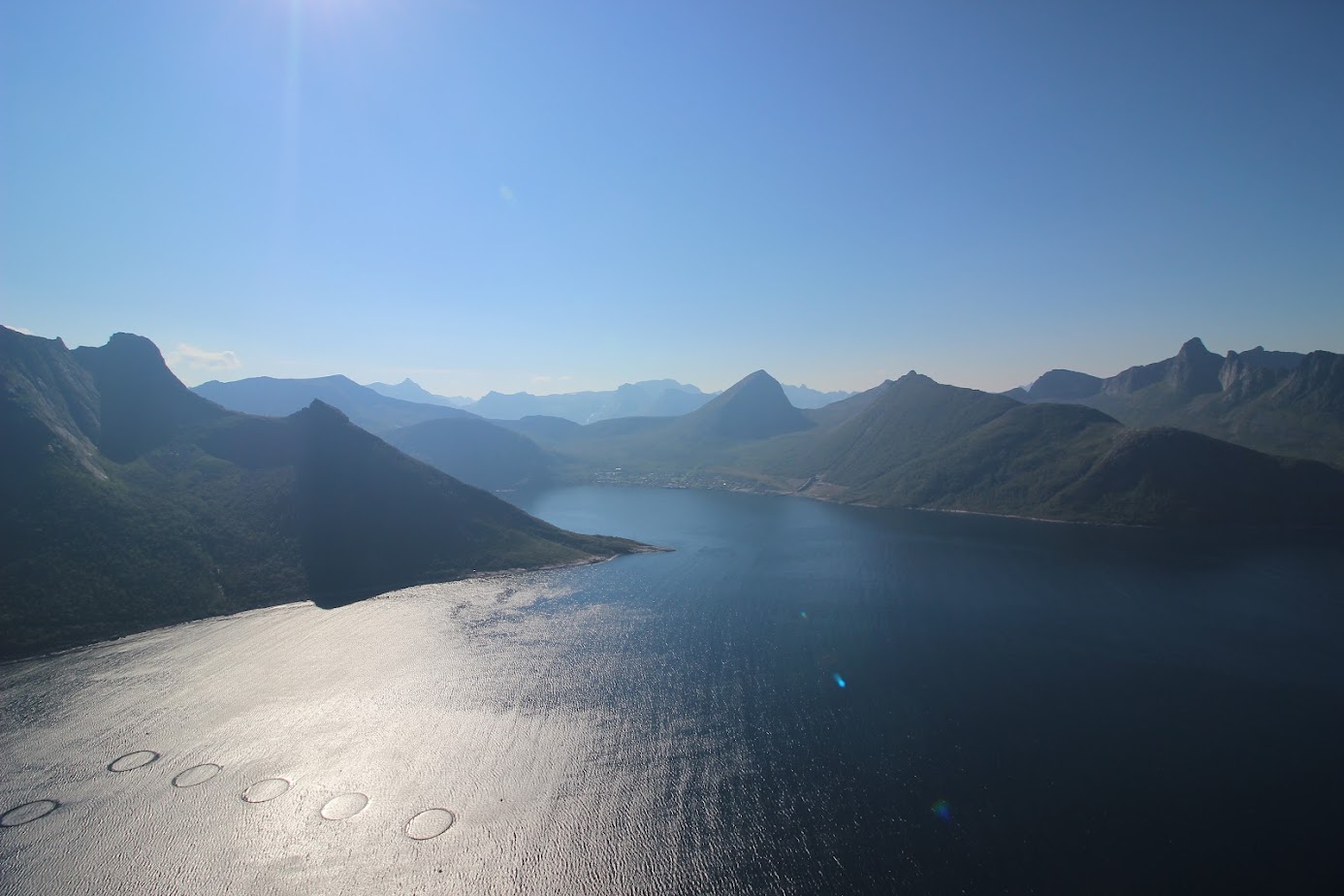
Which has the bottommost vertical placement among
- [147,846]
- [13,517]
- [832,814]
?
[147,846]

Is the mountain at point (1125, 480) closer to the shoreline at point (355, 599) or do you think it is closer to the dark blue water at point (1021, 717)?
the dark blue water at point (1021, 717)

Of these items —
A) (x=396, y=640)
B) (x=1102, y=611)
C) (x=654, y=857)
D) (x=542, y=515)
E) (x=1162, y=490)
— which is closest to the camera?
(x=654, y=857)

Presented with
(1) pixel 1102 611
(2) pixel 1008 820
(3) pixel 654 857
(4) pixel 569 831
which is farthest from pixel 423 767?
(1) pixel 1102 611

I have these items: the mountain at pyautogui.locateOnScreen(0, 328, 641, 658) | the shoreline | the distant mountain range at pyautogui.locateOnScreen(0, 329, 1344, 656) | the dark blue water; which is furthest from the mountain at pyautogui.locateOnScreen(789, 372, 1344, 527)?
the mountain at pyautogui.locateOnScreen(0, 328, 641, 658)

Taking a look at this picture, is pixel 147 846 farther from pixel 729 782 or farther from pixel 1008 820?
pixel 1008 820

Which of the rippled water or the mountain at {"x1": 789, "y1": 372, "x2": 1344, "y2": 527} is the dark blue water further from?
the mountain at {"x1": 789, "y1": 372, "x2": 1344, "y2": 527}

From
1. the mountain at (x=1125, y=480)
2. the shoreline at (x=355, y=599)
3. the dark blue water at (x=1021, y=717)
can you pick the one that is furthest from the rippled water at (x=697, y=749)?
the mountain at (x=1125, y=480)

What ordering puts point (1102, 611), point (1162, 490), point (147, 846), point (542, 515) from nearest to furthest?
1. point (147, 846)
2. point (1102, 611)
3. point (1162, 490)
4. point (542, 515)
